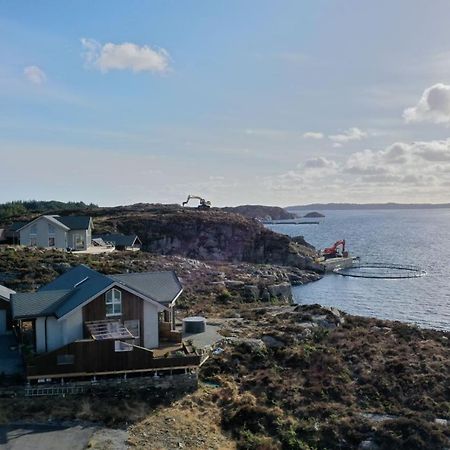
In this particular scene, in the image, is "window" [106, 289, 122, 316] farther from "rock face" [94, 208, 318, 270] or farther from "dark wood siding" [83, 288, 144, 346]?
"rock face" [94, 208, 318, 270]

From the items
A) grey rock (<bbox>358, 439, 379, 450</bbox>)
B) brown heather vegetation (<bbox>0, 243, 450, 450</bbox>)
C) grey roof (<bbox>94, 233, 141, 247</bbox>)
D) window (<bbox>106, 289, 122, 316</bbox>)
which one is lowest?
grey rock (<bbox>358, 439, 379, 450</bbox>)

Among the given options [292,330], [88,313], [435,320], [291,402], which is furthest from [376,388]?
[435,320]

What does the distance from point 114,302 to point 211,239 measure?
237ft

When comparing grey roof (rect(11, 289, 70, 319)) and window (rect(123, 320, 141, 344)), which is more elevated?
grey roof (rect(11, 289, 70, 319))

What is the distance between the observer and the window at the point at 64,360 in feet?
71.0

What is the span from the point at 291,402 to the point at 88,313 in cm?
1027

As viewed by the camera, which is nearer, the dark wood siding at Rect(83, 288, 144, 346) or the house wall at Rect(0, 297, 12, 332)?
the dark wood siding at Rect(83, 288, 144, 346)

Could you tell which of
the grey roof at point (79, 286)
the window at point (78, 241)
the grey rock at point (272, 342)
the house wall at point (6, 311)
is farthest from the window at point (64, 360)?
the window at point (78, 241)

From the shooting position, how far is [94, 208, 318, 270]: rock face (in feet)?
301

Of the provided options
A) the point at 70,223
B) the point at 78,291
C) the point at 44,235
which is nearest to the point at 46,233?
the point at 44,235

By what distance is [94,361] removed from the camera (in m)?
21.9

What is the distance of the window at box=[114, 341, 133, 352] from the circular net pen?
69.6 m

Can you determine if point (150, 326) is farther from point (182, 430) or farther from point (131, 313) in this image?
point (182, 430)

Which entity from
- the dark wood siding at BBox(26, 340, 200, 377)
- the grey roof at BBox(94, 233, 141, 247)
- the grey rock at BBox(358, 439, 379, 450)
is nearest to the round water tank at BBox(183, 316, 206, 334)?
the dark wood siding at BBox(26, 340, 200, 377)
